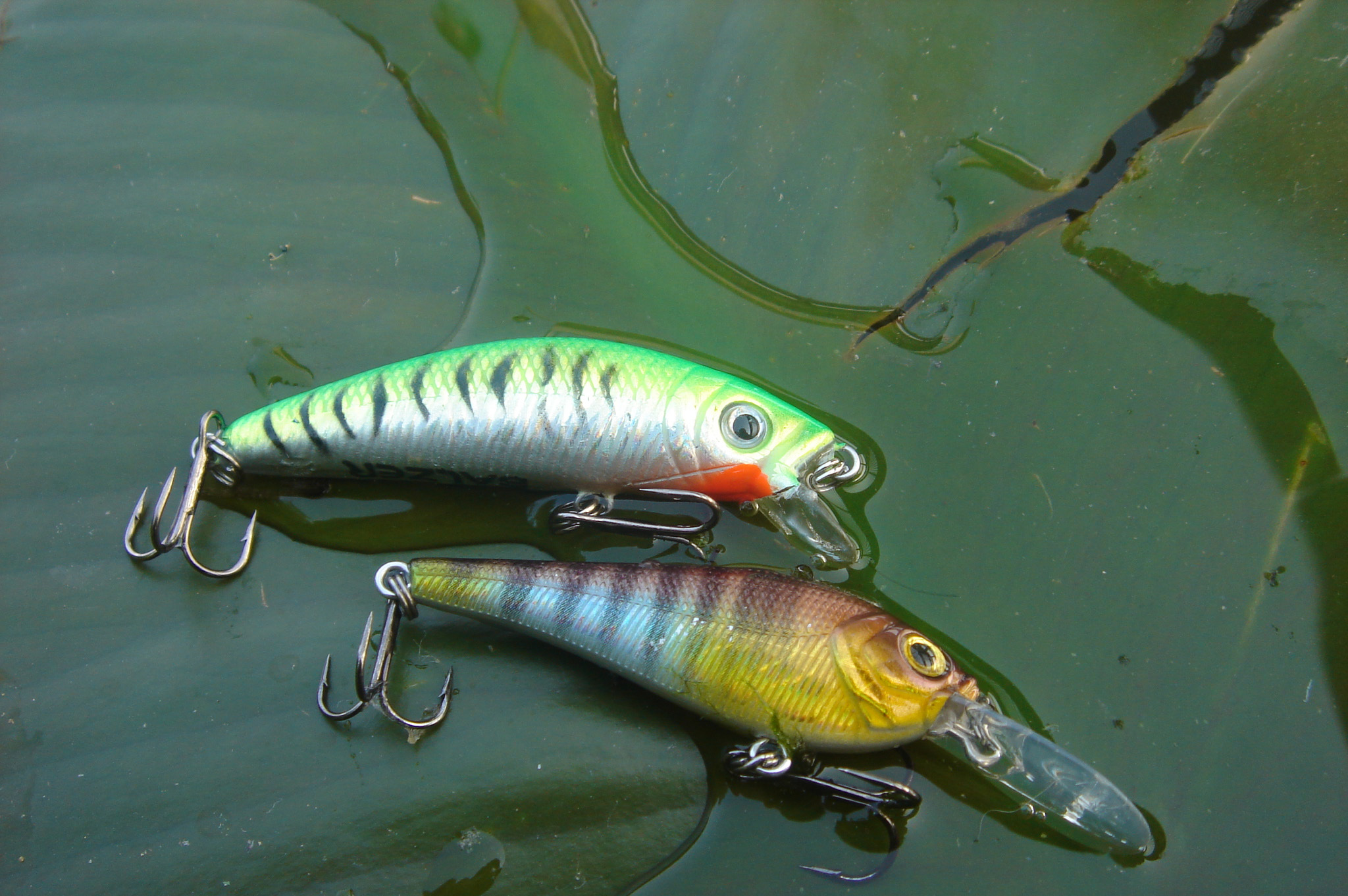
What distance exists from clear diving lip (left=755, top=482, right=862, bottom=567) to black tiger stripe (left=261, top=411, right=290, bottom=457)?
4.28 feet

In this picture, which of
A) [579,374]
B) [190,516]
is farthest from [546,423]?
[190,516]

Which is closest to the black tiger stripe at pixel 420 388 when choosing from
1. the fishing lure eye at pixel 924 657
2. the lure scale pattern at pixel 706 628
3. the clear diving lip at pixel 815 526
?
the lure scale pattern at pixel 706 628

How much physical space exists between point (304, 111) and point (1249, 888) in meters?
3.38

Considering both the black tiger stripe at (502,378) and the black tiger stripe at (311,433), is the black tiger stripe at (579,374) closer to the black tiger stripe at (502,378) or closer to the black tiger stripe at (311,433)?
the black tiger stripe at (502,378)

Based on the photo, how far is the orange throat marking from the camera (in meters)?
2.01

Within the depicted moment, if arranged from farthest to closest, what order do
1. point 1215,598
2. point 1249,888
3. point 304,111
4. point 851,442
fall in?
point 304,111
point 851,442
point 1215,598
point 1249,888

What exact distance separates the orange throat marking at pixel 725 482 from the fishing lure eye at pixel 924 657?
508 mm

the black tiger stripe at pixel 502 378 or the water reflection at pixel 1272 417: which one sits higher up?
the water reflection at pixel 1272 417

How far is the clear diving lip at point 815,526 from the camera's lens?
2061mm

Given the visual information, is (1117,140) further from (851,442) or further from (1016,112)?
(851,442)

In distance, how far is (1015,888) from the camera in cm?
182

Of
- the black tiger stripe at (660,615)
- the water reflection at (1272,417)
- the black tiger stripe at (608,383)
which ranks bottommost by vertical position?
the black tiger stripe at (660,615)

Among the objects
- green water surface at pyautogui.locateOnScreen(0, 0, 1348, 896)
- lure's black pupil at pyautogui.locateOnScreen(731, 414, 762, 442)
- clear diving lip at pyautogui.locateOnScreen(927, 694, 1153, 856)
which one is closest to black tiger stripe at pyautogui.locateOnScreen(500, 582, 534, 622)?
green water surface at pyautogui.locateOnScreen(0, 0, 1348, 896)

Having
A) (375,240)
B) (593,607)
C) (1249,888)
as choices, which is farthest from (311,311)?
(1249,888)
